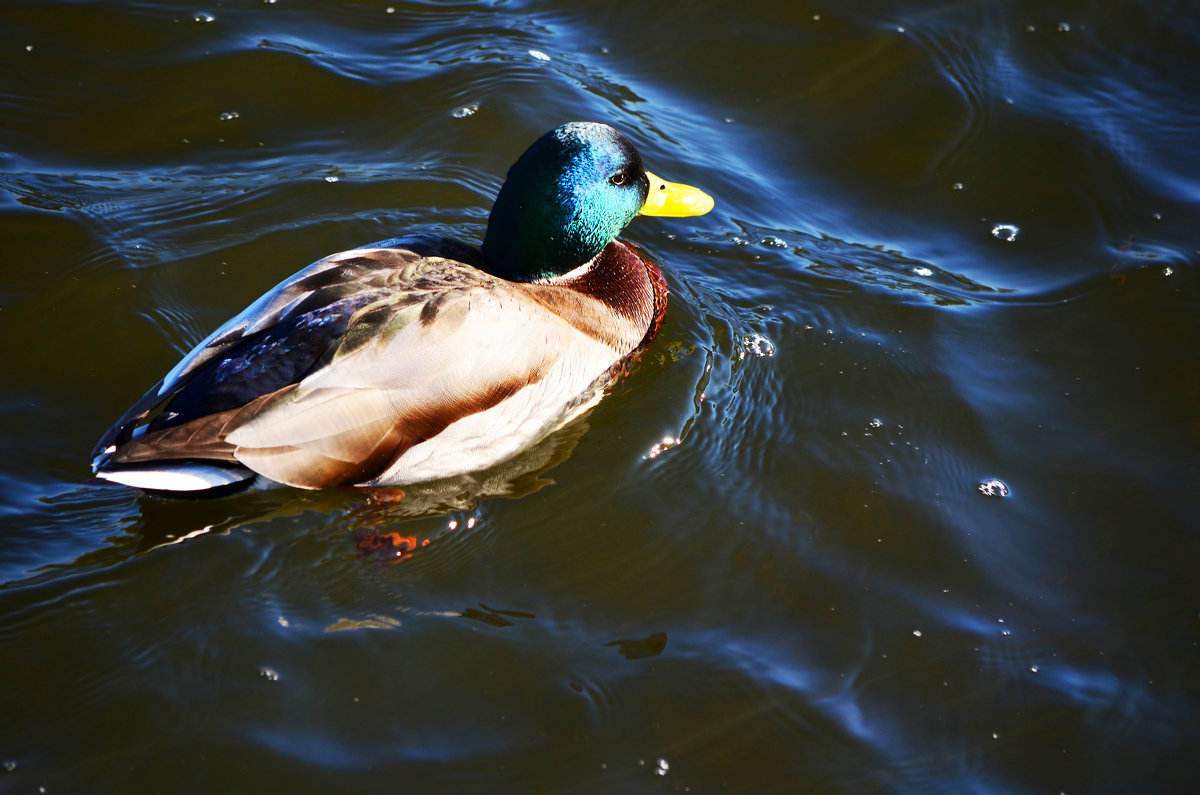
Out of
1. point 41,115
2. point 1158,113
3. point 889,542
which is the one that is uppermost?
point 1158,113

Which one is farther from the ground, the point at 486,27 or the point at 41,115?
the point at 486,27

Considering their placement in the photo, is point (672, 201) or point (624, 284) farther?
point (672, 201)

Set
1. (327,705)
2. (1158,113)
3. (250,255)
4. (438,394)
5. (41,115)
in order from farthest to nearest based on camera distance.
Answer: (1158,113), (41,115), (250,255), (438,394), (327,705)

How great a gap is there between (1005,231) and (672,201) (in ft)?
6.99

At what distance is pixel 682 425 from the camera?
4844 millimetres

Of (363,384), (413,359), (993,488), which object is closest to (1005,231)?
(993,488)

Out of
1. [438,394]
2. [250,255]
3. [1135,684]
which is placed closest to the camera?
[1135,684]

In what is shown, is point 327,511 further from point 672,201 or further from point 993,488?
point 993,488

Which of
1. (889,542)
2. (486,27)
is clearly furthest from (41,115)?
(889,542)

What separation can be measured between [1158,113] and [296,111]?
5477 mm

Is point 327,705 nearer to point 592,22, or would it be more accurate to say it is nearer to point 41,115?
point 41,115

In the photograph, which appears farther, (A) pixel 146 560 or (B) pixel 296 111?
(B) pixel 296 111

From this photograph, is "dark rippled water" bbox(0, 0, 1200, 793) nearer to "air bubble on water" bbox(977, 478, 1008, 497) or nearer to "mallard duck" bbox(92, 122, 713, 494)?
"air bubble on water" bbox(977, 478, 1008, 497)

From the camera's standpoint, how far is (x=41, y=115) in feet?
20.6
